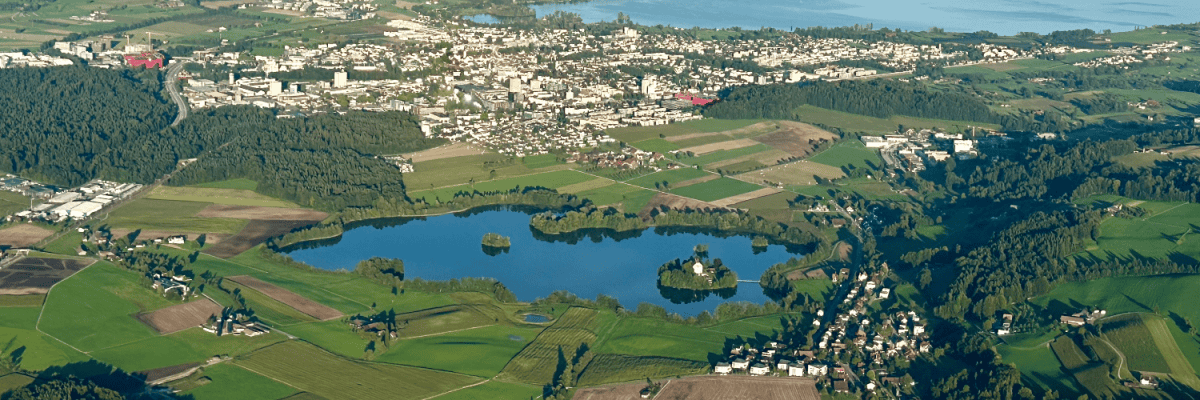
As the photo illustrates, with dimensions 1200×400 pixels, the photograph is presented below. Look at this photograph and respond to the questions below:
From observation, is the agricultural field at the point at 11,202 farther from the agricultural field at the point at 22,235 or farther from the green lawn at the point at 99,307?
the green lawn at the point at 99,307

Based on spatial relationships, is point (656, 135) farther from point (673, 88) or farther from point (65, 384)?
point (65, 384)

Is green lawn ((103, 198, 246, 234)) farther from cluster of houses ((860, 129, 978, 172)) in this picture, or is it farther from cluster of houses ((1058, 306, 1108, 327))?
cluster of houses ((860, 129, 978, 172))

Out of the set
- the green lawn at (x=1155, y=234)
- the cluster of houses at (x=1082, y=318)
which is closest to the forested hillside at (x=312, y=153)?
the cluster of houses at (x=1082, y=318)

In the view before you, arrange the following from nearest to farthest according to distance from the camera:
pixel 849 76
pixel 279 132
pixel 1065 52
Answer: pixel 279 132, pixel 849 76, pixel 1065 52

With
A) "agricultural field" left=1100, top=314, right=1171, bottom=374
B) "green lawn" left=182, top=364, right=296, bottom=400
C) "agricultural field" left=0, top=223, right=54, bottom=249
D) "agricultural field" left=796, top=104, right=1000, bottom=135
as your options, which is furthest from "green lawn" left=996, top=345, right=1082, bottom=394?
"agricultural field" left=796, top=104, right=1000, bottom=135

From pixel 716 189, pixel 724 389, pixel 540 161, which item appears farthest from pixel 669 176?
pixel 724 389

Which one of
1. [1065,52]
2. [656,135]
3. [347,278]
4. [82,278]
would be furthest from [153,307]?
[1065,52]
